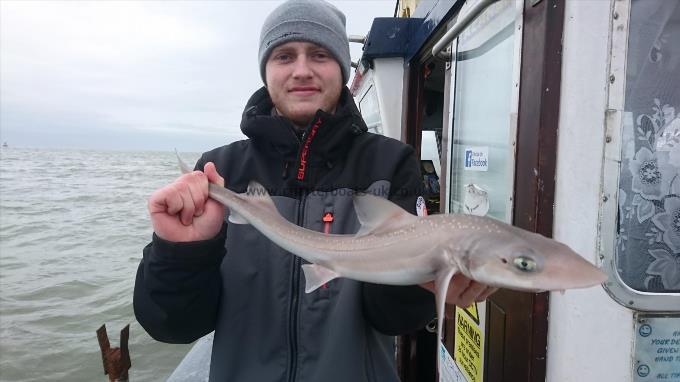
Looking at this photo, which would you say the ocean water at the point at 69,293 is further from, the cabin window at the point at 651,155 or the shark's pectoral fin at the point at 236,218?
the cabin window at the point at 651,155

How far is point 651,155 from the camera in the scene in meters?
1.79

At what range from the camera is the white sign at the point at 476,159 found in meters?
2.60

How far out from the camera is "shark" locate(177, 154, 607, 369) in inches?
46.8

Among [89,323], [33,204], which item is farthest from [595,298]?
[33,204]

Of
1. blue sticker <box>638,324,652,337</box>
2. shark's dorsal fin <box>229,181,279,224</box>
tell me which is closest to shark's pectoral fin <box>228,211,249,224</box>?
→ shark's dorsal fin <box>229,181,279,224</box>

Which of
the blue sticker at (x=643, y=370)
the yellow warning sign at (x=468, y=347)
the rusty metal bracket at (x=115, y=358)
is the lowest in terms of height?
the rusty metal bracket at (x=115, y=358)

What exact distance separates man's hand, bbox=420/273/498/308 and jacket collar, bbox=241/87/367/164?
3.11 feet

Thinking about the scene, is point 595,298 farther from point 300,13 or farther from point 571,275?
point 300,13

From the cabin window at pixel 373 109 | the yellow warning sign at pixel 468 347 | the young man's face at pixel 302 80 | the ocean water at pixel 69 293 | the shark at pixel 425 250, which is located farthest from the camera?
the ocean water at pixel 69 293

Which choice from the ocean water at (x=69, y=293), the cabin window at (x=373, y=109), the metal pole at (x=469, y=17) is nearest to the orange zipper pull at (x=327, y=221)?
the metal pole at (x=469, y=17)

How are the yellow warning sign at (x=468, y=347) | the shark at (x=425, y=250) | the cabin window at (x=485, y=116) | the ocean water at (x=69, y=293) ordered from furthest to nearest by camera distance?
the ocean water at (x=69, y=293)
the yellow warning sign at (x=468, y=347)
the cabin window at (x=485, y=116)
the shark at (x=425, y=250)

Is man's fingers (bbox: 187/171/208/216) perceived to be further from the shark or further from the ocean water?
the ocean water

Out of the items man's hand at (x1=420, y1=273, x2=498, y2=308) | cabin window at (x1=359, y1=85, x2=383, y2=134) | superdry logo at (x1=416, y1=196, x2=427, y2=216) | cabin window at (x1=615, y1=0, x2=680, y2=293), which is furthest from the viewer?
cabin window at (x1=359, y1=85, x2=383, y2=134)

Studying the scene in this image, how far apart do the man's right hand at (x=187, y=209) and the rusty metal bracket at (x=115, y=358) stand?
3274 mm
